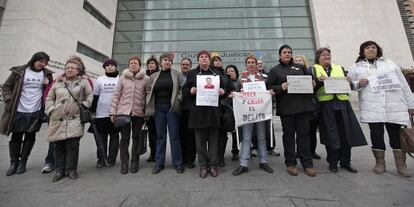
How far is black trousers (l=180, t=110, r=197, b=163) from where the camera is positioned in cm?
408

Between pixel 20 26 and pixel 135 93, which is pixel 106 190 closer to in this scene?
pixel 135 93

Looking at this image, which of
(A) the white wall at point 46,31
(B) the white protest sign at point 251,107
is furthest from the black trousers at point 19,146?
(A) the white wall at point 46,31

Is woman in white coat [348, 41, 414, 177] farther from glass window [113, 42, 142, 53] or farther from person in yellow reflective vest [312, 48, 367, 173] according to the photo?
glass window [113, 42, 142, 53]

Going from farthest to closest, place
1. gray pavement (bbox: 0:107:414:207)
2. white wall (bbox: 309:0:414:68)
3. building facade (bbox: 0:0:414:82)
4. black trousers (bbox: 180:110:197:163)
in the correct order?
white wall (bbox: 309:0:414:68) → building facade (bbox: 0:0:414:82) → black trousers (bbox: 180:110:197:163) → gray pavement (bbox: 0:107:414:207)

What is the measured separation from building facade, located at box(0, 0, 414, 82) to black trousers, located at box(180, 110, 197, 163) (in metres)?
17.2

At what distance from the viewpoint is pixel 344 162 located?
145 inches

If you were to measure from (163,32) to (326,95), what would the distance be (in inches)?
819

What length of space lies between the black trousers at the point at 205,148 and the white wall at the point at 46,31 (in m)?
16.5

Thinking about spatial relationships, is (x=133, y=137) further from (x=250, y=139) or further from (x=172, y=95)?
(x=250, y=139)

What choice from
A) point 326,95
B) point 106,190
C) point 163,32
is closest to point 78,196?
point 106,190

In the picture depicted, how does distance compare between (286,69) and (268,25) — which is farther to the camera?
(268,25)

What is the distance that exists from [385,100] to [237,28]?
64.6 feet

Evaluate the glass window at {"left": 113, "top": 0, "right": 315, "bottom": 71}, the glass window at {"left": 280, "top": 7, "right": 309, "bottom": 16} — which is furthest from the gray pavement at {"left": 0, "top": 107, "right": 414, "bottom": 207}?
→ the glass window at {"left": 280, "top": 7, "right": 309, "bottom": 16}

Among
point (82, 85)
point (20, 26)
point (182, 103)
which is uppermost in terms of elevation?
point (20, 26)
